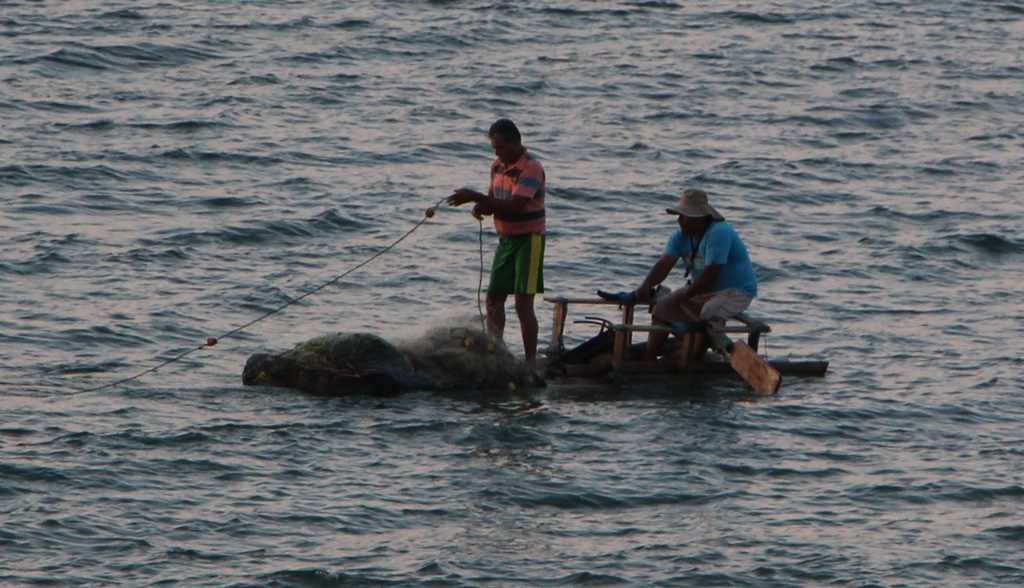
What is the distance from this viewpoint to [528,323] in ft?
43.4

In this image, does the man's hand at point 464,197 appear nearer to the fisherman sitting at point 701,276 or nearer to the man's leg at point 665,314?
the fisherman sitting at point 701,276

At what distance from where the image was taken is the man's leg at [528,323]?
13.1 meters

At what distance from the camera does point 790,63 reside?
27859 millimetres

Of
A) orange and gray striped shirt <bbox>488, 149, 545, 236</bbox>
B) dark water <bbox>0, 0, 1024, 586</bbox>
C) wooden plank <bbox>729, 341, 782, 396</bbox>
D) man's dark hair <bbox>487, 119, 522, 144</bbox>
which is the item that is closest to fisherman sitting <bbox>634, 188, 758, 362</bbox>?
wooden plank <bbox>729, 341, 782, 396</bbox>

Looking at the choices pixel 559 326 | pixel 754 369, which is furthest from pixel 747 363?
pixel 559 326

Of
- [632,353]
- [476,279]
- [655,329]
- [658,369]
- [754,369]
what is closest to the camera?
[754,369]

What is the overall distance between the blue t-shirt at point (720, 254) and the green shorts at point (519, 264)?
938mm

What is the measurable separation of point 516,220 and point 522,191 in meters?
0.23

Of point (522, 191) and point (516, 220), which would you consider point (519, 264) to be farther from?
→ point (522, 191)

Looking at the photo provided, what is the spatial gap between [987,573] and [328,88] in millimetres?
15541

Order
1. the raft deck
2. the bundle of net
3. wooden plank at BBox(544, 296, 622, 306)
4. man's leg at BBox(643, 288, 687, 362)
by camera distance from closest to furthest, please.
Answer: the bundle of net
the raft deck
man's leg at BBox(643, 288, 687, 362)
wooden plank at BBox(544, 296, 622, 306)

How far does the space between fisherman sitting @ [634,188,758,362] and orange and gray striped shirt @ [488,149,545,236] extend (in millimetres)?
912

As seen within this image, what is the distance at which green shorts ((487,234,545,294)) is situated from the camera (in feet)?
42.7

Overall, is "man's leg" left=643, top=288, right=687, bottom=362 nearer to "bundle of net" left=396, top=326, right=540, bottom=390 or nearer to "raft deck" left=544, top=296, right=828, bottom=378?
"raft deck" left=544, top=296, right=828, bottom=378
